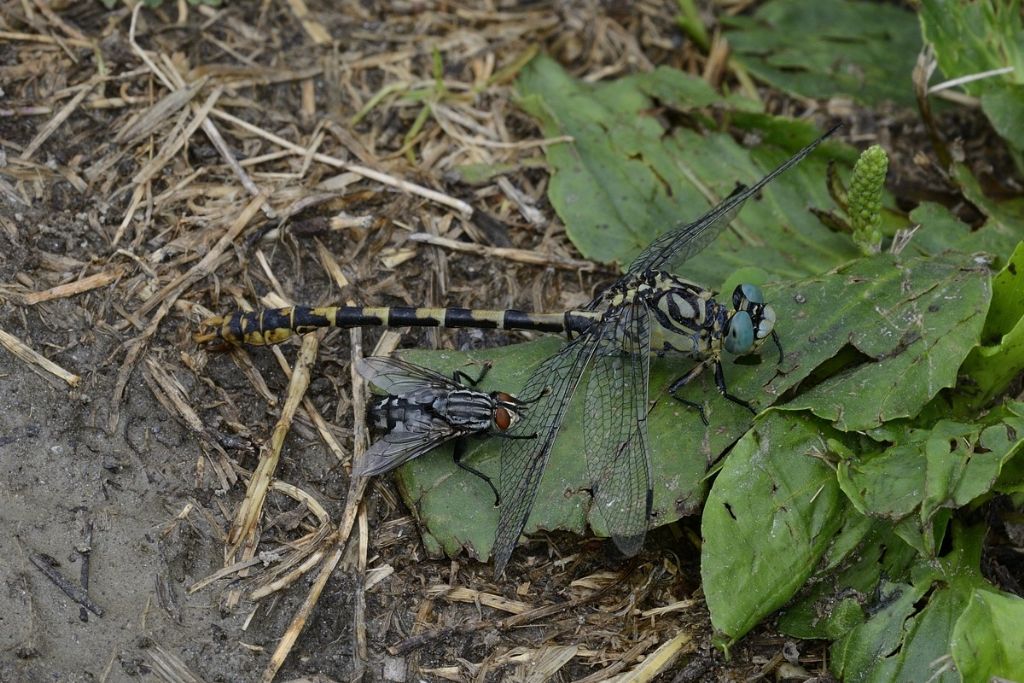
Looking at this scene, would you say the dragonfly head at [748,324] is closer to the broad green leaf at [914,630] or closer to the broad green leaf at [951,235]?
the broad green leaf at [951,235]

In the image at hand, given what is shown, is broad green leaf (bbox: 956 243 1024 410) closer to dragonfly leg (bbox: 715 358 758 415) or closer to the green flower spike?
the green flower spike

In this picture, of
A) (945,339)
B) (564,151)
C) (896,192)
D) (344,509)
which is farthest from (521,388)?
(896,192)

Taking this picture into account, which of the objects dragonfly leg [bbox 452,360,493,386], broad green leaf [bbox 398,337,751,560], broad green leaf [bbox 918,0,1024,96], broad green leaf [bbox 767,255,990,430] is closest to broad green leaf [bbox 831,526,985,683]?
broad green leaf [bbox 767,255,990,430]

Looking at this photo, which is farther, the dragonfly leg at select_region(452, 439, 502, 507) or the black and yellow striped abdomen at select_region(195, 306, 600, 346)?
the black and yellow striped abdomen at select_region(195, 306, 600, 346)

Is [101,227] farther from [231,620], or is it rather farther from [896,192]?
[896,192]

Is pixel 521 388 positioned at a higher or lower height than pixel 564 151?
lower

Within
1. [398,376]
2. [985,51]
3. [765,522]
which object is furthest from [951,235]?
[398,376]
